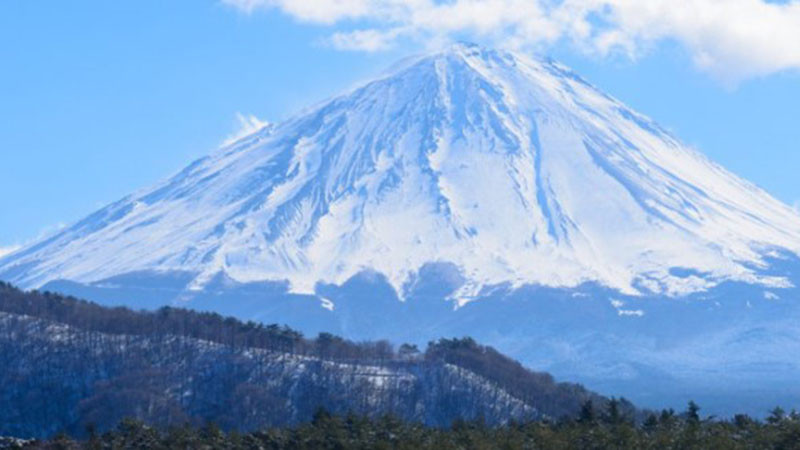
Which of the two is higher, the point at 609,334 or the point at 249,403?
the point at 609,334

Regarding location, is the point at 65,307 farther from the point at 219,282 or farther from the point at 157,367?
the point at 219,282

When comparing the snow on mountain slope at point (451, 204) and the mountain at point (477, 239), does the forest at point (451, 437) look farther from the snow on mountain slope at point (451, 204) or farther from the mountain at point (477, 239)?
the snow on mountain slope at point (451, 204)

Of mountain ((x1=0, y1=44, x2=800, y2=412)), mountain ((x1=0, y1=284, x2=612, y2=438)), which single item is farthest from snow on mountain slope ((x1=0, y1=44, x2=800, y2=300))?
mountain ((x1=0, y1=284, x2=612, y2=438))

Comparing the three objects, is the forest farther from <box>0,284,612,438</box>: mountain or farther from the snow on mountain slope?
the snow on mountain slope

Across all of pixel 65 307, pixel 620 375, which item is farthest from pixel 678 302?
pixel 65 307

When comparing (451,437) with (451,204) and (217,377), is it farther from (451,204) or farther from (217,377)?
(451,204)

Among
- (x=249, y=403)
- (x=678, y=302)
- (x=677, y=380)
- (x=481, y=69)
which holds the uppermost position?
(x=481, y=69)

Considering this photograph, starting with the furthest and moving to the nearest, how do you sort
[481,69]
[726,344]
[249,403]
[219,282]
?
[481,69] → [219,282] → [726,344] → [249,403]
